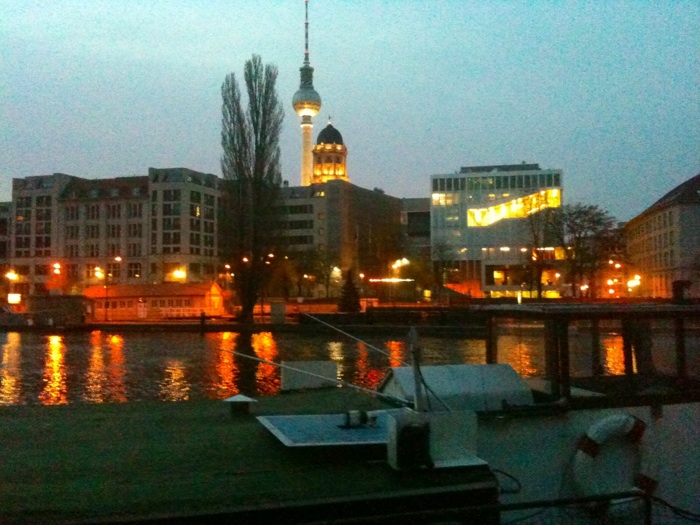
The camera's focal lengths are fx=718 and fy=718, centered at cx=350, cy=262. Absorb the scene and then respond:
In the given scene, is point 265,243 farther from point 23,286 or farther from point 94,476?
point 23,286

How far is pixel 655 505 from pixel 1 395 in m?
18.2

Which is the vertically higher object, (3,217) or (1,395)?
(3,217)

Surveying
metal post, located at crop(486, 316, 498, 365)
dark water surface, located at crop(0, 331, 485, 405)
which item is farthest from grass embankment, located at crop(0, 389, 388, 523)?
dark water surface, located at crop(0, 331, 485, 405)

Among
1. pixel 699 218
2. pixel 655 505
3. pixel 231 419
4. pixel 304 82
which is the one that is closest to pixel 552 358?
pixel 655 505

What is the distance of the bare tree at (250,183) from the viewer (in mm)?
51094

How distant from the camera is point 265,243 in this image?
51375 mm

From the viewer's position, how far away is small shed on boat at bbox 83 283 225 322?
6519 centimetres

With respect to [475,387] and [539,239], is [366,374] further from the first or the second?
[539,239]

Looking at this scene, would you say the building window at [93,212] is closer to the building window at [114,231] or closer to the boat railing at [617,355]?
the building window at [114,231]

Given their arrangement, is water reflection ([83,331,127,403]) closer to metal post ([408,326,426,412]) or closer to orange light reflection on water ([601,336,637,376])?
orange light reflection on water ([601,336,637,376])

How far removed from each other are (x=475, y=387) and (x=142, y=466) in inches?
126

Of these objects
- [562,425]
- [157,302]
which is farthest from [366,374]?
[157,302]

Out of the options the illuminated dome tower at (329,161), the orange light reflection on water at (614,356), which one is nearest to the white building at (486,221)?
the illuminated dome tower at (329,161)

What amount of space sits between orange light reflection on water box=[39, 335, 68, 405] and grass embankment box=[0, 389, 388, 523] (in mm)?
11140
